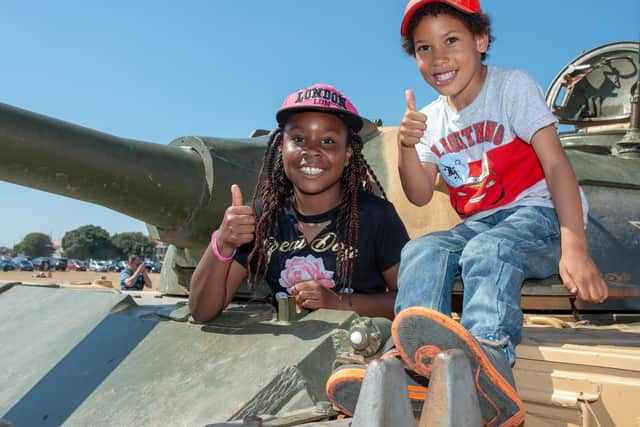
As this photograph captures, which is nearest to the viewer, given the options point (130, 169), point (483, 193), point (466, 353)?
point (466, 353)

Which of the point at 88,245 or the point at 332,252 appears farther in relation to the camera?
the point at 88,245

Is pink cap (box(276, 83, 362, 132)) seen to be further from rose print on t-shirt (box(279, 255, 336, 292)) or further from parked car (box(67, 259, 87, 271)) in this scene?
parked car (box(67, 259, 87, 271))

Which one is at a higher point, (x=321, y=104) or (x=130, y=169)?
(x=321, y=104)

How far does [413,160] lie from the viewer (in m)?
2.64

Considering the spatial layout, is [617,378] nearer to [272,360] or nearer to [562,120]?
[272,360]

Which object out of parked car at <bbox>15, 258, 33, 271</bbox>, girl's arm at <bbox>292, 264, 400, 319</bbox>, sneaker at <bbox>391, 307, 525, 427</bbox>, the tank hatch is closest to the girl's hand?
girl's arm at <bbox>292, 264, 400, 319</bbox>

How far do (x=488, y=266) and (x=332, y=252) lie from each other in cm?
86

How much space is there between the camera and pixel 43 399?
260 centimetres

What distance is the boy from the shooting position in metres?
1.94

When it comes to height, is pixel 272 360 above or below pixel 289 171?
below

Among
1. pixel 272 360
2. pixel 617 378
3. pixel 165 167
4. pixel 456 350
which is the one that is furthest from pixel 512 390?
pixel 165 167

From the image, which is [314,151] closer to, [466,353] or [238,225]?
[238,225]

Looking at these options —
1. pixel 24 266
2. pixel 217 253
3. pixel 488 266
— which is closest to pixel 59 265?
pixel 24 266

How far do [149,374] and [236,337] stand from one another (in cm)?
33
